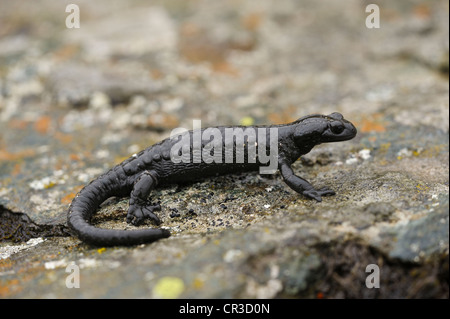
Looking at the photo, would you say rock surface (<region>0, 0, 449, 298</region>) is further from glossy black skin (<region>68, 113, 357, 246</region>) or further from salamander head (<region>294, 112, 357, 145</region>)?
salamander head (<region>294, 112, 357, 145</region>)

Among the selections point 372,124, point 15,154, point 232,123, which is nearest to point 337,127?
point 372,124

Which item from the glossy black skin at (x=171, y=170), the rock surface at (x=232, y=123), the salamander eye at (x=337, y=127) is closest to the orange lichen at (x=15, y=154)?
the rock surface at (x=232, y=123)

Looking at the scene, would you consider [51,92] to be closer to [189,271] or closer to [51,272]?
[51,272]

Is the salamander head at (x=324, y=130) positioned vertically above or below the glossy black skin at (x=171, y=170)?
above

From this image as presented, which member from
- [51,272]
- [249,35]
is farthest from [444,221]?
[249,35]

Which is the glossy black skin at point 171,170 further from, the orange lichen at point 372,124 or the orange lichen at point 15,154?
the orange lichen at point 15,154

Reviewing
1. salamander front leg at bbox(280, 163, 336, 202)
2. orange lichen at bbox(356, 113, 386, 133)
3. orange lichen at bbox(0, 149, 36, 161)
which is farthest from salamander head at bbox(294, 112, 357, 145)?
orange lichen at bbox(0, 149, 36, 161)

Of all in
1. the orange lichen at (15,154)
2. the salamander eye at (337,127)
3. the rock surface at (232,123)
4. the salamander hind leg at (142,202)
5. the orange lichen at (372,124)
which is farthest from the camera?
the orange lichen at (15,154)
